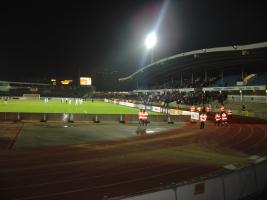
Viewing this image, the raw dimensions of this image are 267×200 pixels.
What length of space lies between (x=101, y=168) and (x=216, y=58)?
45897 mm

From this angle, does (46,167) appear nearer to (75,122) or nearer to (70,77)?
(75,122)

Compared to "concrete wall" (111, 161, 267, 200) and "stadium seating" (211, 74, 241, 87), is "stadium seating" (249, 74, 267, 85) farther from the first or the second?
"concrete wall" (111, 161, 267, 200)

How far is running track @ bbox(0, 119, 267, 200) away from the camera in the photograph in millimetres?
10758

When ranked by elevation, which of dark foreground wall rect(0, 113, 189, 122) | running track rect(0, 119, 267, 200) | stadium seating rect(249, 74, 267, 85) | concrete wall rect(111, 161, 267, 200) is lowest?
running track rect(0, 119, 267, 200)

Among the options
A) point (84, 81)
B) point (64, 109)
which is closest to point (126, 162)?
point (64, 109)

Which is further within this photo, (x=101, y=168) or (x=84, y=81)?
(x=84, y=81)

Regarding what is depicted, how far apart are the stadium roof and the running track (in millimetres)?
27852

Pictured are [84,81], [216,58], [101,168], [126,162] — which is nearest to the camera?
[101,168]

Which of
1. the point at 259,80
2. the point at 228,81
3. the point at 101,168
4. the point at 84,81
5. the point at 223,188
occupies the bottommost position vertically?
the point at 101,168

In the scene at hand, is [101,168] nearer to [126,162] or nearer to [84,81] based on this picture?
[126,162]

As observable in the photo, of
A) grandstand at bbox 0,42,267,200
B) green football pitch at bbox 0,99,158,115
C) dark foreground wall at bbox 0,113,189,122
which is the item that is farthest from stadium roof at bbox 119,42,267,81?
dark foreground wall at bbox 0,113,189,122

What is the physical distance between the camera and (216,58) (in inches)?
2229

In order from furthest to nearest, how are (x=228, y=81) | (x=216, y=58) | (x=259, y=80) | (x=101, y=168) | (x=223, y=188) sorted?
(x=228, y=81), (x=216, y=58), (x=259, y=80), (x=101, y=168), (x=223, y=188)

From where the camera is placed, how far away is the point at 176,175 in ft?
42.6
